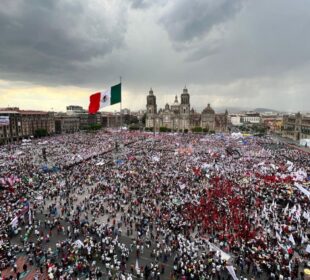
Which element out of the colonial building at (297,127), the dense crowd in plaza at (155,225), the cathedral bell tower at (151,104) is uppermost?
the cathedral bell tower at (151,104)

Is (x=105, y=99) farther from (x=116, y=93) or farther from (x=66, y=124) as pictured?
(x=66, y=124)

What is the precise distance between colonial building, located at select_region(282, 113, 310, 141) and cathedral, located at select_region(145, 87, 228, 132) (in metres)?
29.0

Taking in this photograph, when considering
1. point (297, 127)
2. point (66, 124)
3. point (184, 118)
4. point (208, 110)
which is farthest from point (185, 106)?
point (66, 124)

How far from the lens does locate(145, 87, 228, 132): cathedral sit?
110 m

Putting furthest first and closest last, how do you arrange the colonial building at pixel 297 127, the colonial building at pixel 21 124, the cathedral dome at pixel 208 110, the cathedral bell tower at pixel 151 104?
the cathedral bell tower at pixel 151 104 → the cathedral dome at pixel 208 110 → the colonial building at pixel 297 127 → the colonial building at pixel 21 124

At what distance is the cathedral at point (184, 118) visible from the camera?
10975 centimetres

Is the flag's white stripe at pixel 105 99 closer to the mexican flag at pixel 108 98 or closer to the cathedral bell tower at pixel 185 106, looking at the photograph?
the mexican flag at pixel 108 98

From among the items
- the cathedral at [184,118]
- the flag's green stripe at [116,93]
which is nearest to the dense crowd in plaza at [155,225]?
the flag's green stripe at [116,93]

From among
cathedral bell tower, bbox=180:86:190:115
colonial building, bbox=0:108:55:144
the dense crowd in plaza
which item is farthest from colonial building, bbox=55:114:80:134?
the dense crowd in plaza

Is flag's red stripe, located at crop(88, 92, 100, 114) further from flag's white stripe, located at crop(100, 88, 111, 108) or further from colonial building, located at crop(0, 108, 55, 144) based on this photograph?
colonial building, located at crop(0, 108, 55, 144)

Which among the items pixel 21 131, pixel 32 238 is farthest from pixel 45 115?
pixel 32 238

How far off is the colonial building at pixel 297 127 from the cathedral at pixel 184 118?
29.0m

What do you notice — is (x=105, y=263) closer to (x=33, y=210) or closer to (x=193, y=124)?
(x=33, y=210)

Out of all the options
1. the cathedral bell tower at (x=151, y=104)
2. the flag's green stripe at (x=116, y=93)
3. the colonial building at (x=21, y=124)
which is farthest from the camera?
the cathedral bell tower at (x=151, y=104)
